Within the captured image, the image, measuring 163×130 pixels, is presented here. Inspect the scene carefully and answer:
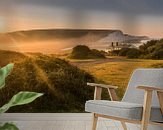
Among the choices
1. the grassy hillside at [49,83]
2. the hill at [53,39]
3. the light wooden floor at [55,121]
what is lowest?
the light wooden floor at [55,121]

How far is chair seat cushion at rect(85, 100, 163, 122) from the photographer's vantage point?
2.85 metres

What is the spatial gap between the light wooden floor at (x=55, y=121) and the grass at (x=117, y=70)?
0.68 m

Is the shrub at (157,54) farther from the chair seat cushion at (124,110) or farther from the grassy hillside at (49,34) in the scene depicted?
the chair seat cushion at (124,110)

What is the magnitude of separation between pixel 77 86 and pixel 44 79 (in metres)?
0.54

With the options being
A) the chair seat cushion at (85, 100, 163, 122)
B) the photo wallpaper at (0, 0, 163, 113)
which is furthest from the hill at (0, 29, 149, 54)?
the chair seat cushion at (85, 100, 163, 122)

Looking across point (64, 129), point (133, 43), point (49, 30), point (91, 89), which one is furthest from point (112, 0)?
point (64, 129)

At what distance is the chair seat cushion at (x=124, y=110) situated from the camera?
2846mm

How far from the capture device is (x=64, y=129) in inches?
173

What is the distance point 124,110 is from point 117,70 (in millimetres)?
2800

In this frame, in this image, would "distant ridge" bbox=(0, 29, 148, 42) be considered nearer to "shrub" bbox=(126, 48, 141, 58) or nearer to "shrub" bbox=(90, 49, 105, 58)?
"shrub" bbox=(90, 49, 105, 58)

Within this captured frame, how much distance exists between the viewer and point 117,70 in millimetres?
5648

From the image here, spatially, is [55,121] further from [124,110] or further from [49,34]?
[124,110]

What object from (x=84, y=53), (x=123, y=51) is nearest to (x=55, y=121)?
(x=84, y=53)

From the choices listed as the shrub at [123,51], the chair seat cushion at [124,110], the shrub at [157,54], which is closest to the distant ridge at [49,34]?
the shrub at [123,51]
